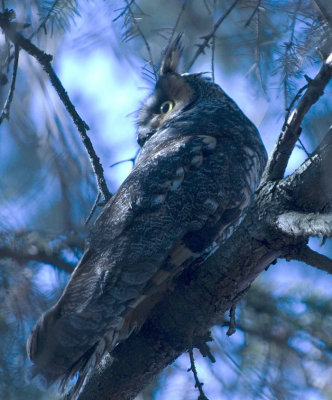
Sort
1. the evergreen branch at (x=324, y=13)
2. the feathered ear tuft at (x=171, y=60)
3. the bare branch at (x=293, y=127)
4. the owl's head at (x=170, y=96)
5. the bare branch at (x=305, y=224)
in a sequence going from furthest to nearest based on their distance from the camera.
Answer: the feathered ear tuft at (x=171, y=60) → the owl's head at (x=170, y=96) → the bare branch at (x=293, y=127) → the evergreen branch at (x=324, y=13) → the bare branch at (x=305, y=224)

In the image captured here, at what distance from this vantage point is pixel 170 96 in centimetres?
250

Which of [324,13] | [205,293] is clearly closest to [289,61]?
[324,13]

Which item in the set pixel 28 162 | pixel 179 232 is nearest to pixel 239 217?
pixel 179 232

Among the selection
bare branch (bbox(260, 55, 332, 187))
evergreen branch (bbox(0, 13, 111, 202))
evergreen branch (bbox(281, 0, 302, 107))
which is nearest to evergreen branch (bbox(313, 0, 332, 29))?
bare branch (bbox(260, 55, 332, 187))

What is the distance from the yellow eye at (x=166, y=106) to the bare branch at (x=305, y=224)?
49.3 inches

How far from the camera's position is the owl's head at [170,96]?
7.86 feet

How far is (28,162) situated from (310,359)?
1.38 metres

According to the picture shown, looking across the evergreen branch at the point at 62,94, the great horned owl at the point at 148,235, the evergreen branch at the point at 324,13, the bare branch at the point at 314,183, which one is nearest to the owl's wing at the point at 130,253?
the great horned owl at the point at 148,235

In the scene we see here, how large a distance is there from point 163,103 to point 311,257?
4.65 ft

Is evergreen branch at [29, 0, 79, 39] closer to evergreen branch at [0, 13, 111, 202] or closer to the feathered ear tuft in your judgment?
evergreen branch at [0, 13, 111, 202]

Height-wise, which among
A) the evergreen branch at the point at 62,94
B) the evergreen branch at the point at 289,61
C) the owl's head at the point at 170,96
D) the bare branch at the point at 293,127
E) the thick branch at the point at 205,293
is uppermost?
the owl's head at the point at 170,96

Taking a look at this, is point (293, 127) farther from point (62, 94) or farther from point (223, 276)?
point (62, 94)

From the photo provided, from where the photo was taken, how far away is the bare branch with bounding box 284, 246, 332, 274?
1.25 metres

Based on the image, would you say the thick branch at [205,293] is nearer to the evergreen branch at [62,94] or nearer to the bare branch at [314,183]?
the bare branch at [314,183]
